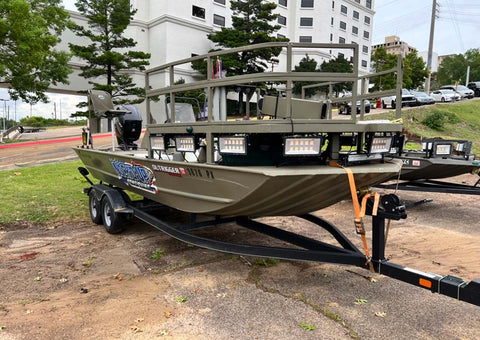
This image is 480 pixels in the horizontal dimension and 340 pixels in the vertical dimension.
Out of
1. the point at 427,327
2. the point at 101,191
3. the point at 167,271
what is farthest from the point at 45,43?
the point at 427,327

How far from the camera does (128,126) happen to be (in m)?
7.07

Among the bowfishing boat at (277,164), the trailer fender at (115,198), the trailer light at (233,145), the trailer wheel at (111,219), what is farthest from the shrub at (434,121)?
the trailer light at (233,145)

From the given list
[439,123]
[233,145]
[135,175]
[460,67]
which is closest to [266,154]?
[233,145]

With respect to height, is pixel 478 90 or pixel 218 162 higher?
pixel 478 90

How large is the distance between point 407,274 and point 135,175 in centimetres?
376

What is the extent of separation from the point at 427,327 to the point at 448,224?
4.17m

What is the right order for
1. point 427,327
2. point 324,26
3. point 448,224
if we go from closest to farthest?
point 427,327 → point 448,224 → point 324,26

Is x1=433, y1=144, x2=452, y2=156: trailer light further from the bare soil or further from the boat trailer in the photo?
the boat trailer

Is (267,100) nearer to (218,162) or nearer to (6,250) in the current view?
(218,162)

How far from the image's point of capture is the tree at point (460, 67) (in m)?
75.1

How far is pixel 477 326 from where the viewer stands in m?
3.21

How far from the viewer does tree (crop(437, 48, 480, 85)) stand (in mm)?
75062

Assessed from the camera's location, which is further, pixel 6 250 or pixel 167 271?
pixel 6 250

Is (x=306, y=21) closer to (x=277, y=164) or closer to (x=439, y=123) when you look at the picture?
(x=439, y=123)
